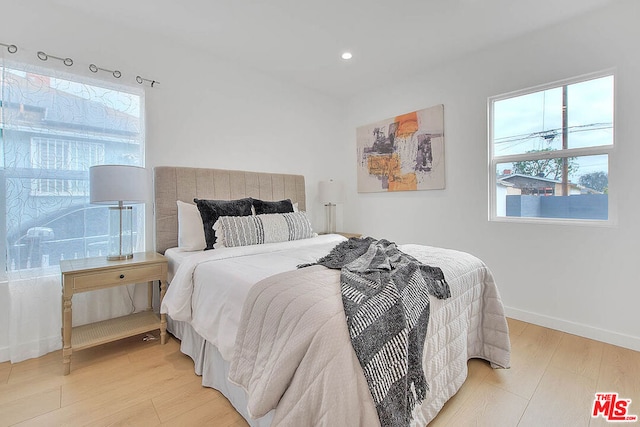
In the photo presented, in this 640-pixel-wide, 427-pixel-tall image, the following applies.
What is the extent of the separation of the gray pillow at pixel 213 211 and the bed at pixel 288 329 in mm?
181

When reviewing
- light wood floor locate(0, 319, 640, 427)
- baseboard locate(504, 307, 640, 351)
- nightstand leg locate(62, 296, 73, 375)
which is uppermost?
nightstand leg locate(62, 296, 73, 375)

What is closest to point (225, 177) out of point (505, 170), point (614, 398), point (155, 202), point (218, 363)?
point (155, 202)

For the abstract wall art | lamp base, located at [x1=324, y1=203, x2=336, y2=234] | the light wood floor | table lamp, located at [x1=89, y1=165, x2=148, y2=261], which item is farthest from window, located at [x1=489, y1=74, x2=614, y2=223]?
table lamp, located at [x1=89, y1=165, x2=148, y2=261]

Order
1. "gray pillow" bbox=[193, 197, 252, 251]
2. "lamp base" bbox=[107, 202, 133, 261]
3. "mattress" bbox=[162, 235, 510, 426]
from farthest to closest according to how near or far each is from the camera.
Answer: "gray pillow" bbox=[193, 197, 252, 251] → "lamp base" bbox=[107, 202, 133, 261] → "mattress" bbox=[162, 235, 510, 426]

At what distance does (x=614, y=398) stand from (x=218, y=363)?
7.30ft

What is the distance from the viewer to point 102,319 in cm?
235

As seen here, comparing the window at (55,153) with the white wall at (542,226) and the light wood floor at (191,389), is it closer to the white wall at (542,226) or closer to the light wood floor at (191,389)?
the light wood floor at (191,389)

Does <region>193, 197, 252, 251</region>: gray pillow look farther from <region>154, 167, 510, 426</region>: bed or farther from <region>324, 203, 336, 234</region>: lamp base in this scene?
<region>324, 203, 336, 234</region>: lamp base

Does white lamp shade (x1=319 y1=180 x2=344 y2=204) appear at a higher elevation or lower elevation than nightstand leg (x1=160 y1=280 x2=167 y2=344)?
higher

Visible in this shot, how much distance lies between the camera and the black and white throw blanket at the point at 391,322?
3.33 ft

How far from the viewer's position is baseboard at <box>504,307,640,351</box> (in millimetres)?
2213

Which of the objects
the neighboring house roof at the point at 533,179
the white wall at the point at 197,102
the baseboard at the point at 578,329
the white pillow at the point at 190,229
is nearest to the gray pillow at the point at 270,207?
the white pillow at the point at 190,229

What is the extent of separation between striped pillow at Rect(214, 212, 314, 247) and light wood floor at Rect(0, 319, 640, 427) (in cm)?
93

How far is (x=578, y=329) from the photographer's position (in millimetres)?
2430
